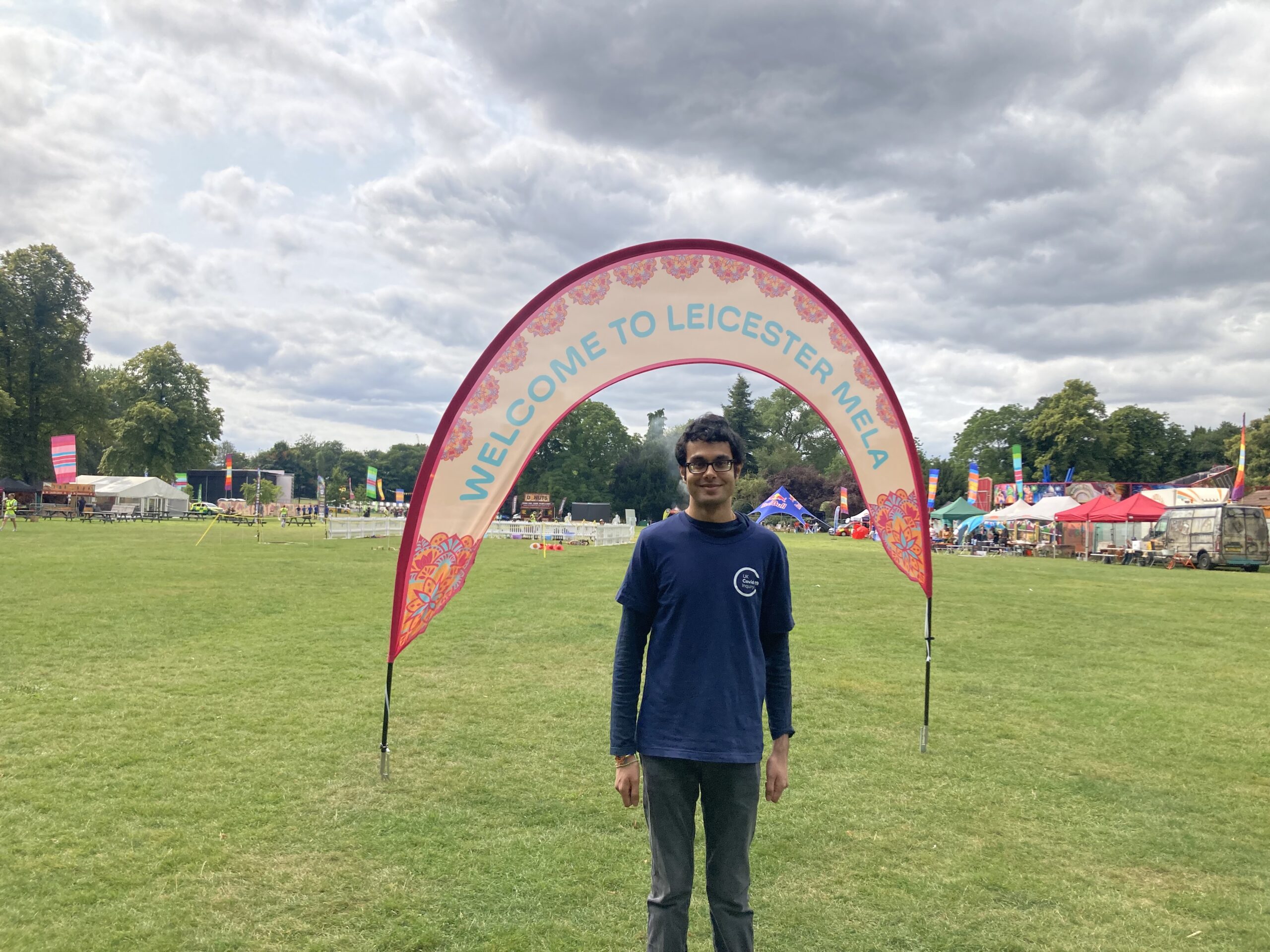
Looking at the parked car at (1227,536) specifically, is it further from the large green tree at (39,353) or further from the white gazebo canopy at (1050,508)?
the large green tree at (39,353)

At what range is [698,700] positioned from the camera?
8.49 ft

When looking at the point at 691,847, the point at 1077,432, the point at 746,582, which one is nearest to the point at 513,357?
the point at 746,582

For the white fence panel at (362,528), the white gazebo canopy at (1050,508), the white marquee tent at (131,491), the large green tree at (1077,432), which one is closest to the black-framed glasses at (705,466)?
the white fence panel at (362,528)

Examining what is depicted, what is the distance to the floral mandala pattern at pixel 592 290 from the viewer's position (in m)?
4.89

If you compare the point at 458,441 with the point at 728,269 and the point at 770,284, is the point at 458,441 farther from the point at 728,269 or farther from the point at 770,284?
the point at 770,284

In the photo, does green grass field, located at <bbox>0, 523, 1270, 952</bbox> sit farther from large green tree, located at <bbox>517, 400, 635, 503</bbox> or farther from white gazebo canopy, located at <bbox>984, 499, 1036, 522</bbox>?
large green tree, located at <bbox>517, 400, 635, 503</bbox>

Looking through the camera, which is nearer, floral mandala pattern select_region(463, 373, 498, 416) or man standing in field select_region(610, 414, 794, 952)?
man standing in field select_region(610, 414, 794, 952)

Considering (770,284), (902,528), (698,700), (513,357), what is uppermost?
(770,284)

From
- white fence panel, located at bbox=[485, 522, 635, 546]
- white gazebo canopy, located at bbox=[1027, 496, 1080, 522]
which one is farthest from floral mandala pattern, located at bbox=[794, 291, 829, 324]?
white gazebo canopy, located at bbox=[1027, 496, 1080, 522]

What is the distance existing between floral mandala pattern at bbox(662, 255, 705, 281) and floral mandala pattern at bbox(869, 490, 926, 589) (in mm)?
2187

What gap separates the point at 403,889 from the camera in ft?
11.9

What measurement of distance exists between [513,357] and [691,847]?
3.11 m

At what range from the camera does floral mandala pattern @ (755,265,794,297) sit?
16.8 feet

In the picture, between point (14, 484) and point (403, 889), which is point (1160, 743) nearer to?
point (403, 889)
